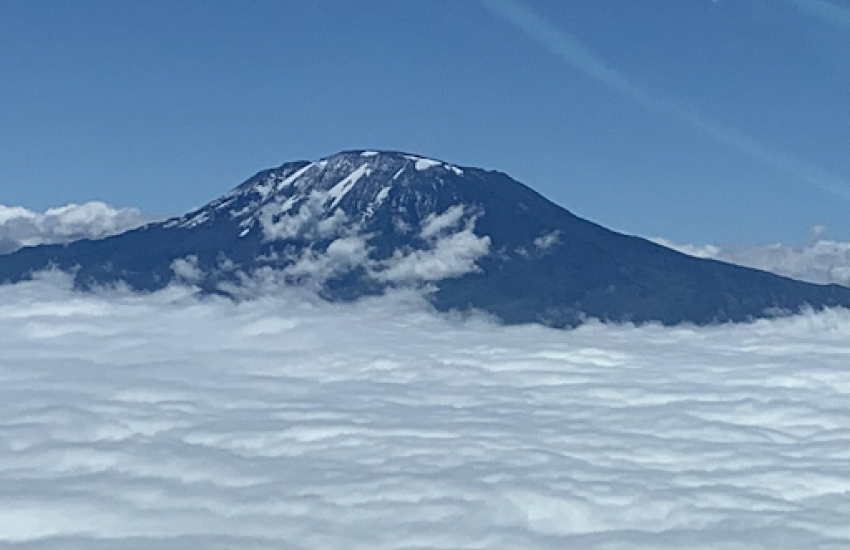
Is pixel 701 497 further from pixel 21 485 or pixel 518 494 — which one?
pixel 21 485

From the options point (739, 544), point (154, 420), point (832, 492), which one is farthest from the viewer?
point (154, 420)

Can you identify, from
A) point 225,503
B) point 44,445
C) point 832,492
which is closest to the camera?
point 832,492

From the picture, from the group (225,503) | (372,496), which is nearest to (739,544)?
(372,496)

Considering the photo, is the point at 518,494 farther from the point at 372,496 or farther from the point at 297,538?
the point at 297,538

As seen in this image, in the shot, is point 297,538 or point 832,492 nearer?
point 297,538

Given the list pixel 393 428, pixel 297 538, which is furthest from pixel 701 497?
pixel 393 428

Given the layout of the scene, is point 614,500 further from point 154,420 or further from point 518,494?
point 154,420

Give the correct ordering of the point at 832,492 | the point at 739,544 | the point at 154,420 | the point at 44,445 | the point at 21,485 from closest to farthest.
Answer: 1. the point at 739,544
2. the point at 832,492
3. the point at 21,485
4. the point at 44,445
5. the point at 154,420

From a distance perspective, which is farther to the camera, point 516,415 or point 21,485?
point 516,415

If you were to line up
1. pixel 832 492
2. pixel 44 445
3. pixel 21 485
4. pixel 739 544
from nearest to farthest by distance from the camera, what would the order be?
1. pixel 739 544
2. pixel 832 492
3. pixel 21 485
4. pixel 44 445
